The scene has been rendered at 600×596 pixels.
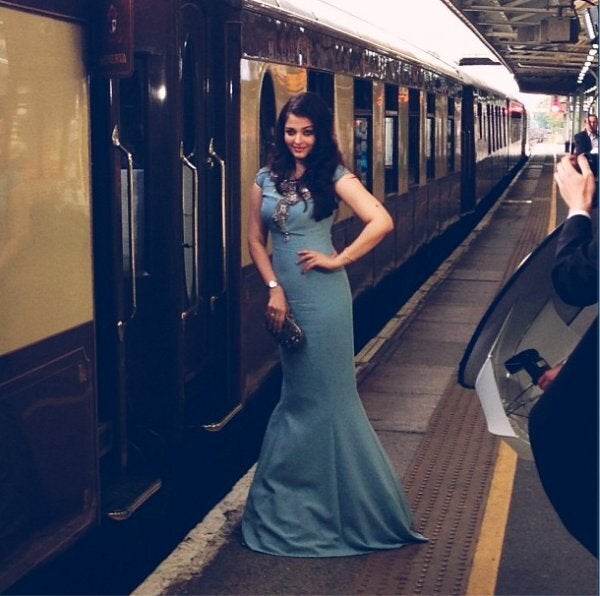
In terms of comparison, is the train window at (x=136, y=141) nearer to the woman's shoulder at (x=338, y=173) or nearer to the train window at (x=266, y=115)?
the woman's shoulder at (x=338, y=173)

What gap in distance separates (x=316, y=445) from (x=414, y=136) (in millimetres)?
8520

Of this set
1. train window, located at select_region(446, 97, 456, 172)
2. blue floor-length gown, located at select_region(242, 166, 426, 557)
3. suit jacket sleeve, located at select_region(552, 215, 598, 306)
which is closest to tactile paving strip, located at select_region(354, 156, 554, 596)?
blue floor-length gown, located at select_region(242, 166, 426, 557)

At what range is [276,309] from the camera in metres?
4.83

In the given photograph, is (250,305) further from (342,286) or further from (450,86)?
(450,86)

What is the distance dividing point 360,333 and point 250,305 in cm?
418

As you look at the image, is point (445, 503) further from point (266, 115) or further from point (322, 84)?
point (322, 84)

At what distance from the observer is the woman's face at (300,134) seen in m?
4.75

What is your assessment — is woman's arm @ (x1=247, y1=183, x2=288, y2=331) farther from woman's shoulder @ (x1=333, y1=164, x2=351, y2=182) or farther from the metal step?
the metal step

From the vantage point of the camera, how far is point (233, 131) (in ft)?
19.9

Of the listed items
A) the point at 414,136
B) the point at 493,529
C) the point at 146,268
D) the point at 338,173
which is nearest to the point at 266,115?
the point at 146,268

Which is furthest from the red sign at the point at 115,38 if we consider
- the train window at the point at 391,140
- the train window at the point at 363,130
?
the train window at the point at 391,140

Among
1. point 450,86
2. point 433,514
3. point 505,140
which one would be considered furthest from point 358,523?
point 505,140

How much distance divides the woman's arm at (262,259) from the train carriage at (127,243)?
1.02 feet

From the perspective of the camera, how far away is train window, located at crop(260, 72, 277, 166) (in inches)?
268
